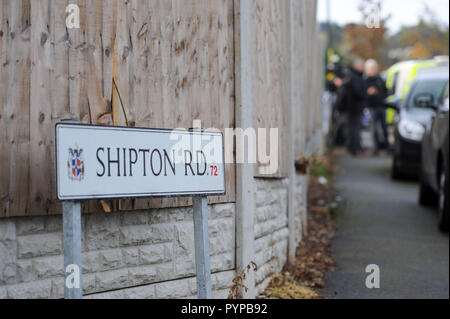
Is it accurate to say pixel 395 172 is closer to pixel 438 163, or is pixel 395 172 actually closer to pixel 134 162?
pixel 438 163

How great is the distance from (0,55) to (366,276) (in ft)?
14.3

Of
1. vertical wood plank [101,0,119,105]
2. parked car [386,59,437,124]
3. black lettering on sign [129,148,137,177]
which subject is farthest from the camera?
parked car [386,59,437,124]

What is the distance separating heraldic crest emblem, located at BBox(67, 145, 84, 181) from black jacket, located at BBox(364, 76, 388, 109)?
13949mm

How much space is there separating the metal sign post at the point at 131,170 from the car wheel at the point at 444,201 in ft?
16.4

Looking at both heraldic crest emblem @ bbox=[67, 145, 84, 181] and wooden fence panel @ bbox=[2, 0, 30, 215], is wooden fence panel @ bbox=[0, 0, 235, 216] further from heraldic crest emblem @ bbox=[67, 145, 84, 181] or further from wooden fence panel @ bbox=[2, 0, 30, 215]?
heraldic crest emblem @ bbox=[67, 145, 84, 181]

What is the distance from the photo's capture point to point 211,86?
211 inches

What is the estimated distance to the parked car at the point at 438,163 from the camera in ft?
29.2

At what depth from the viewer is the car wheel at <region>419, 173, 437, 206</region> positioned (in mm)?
10812

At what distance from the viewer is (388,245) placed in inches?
334

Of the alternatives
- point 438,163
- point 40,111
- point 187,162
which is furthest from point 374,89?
point 40,111

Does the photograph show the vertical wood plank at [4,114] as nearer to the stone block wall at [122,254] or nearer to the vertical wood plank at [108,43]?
the stone block wall at [122,254]

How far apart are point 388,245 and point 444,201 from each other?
3.05 ft

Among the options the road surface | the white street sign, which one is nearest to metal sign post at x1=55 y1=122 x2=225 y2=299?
the white street sign

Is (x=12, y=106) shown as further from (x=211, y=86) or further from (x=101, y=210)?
(x=211, y=86)
